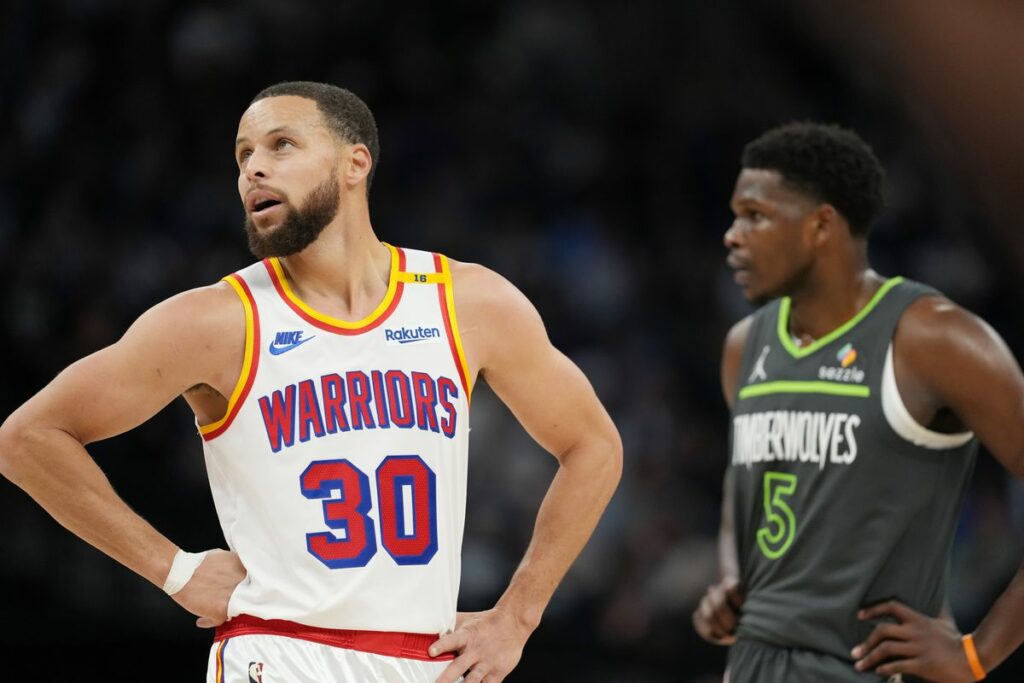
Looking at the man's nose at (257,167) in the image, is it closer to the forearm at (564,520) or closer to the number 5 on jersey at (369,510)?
the number 5 on jersey at (369,510)

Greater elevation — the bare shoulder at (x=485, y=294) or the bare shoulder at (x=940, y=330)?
the bare shoulder at (x=485, y=294)

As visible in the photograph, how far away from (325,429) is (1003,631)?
208 cm

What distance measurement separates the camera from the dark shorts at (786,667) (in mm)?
3797

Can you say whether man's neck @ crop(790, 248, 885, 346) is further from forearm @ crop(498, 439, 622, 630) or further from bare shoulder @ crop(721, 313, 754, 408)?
forearm @ crop(498, 439, 622, 630)

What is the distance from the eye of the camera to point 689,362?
328 inches

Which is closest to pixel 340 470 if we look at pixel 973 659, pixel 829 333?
pixel 829 333

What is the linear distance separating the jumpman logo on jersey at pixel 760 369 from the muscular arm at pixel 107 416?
1.99 meters

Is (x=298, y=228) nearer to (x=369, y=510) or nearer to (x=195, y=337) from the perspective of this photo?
(x=195, y=337)

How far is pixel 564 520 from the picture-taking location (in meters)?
3.30

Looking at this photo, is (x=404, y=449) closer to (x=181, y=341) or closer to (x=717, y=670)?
(x=181, y=341)

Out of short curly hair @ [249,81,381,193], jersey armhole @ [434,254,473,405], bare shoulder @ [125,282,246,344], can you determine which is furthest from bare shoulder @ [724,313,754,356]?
bare shoulder @ [125,282,246,344]

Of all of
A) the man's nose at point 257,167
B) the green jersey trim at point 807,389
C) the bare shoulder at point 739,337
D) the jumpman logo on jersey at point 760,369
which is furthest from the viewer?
the bare shoulder at point 739,337

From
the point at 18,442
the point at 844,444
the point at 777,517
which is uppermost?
the point at 18,442

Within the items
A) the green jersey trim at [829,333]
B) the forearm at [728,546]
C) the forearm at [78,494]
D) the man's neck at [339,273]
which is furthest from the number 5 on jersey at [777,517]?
the forearm at [78,494]
